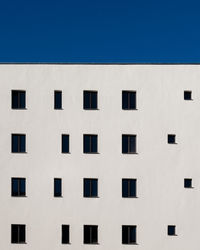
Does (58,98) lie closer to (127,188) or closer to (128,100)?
(128,100)

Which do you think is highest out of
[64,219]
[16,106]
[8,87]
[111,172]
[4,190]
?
[8,87]

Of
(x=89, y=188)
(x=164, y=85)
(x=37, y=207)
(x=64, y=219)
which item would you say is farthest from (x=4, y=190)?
(x=164, y=85)

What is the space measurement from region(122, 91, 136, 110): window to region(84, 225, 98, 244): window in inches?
359

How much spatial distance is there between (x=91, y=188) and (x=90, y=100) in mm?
6507

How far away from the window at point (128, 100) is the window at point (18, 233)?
11.6m

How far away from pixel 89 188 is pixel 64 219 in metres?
2.83

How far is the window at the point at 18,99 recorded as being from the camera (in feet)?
68.2

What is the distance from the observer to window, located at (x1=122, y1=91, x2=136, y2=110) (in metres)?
20.9

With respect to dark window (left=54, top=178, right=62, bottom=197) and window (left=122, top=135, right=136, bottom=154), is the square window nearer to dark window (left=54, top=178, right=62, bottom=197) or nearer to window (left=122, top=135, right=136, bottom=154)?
window (left=122, top=135, right=136, bottom=154)

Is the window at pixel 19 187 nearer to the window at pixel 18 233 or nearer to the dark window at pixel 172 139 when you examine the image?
the window at pixel 18 233

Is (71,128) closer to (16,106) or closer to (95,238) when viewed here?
(16,106)

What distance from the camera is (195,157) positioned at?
803 inches

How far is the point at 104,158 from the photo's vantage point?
66.9 ft

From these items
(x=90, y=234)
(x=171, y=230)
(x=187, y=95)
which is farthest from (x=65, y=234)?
(x=187, y=95)
